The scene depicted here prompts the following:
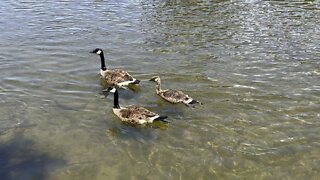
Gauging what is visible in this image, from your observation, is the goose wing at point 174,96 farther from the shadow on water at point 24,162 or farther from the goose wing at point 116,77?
the shadow on water at point 24,162

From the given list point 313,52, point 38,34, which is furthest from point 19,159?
point 313,52

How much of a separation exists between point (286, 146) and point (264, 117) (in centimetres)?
152

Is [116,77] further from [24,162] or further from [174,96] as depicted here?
[24,162]

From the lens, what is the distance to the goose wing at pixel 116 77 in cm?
1289

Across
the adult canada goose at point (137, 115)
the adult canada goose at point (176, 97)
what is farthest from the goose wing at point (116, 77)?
the adult canada goose at point (137, 115)

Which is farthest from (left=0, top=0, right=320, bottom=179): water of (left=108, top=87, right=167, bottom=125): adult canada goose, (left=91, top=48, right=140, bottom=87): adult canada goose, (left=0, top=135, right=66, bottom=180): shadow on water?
(left=91, top=48, right=140, bottom=87): adult canada goose

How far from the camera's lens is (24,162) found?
8906 millimetres

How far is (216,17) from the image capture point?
69.3 ft

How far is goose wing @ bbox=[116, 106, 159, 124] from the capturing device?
1045 cm

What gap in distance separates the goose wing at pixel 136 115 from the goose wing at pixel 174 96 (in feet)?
4.16

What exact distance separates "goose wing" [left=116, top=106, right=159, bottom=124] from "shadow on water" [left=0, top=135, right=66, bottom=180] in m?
2.34

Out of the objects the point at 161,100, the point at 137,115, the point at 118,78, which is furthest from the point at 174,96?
the point at 118,78

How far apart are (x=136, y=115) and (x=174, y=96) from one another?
1.59 m

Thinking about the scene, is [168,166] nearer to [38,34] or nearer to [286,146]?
[286,146]
